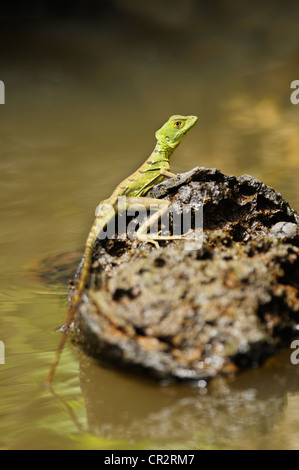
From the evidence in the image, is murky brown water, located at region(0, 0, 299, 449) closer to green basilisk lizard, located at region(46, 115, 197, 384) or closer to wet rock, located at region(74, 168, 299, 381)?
wet rock, located at region(74, 168, 299, 381)

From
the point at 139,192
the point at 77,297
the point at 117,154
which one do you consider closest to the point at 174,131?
the point at 139,192

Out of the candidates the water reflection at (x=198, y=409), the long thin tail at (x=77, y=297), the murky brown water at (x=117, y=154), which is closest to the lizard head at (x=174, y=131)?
the murky brown water at (x=117, y=154)

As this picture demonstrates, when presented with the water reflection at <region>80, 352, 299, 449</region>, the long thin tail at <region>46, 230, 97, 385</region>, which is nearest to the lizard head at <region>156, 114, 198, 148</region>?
the long thin tail at <region>46, 230, 97, 385</region>

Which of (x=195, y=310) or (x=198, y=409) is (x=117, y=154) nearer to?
(x=195, y=310)

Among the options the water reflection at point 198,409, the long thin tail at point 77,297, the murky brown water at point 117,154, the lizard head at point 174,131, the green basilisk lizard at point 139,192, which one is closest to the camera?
the water reflection at point 198,409

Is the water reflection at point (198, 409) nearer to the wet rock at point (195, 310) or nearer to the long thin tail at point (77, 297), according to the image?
the wet rock at point (195, 310)

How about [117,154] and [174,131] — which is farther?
[117,154]
